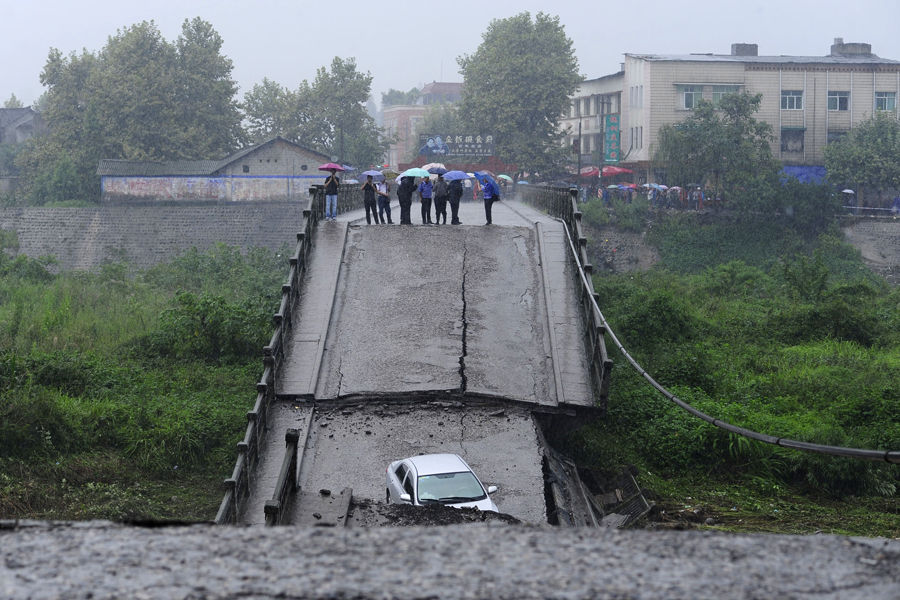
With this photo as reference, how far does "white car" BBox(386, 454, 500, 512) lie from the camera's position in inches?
424

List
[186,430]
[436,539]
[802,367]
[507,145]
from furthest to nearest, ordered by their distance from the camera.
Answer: [507,145]
[802,367]
[186,430]
[436,539]

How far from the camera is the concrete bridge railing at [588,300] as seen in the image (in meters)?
13.8

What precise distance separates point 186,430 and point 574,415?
7240 millimetres

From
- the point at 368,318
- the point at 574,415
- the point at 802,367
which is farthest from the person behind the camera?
the point at 802,367

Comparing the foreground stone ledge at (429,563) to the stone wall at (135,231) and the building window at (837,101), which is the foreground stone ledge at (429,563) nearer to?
the stone wall at (135,231)

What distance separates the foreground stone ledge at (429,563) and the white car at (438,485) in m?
5.61

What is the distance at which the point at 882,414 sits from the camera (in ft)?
56.2

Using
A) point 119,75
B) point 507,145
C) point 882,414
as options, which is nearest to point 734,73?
point 507,145

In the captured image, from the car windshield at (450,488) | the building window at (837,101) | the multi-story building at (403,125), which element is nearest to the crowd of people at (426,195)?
the car windshield at (450,488)

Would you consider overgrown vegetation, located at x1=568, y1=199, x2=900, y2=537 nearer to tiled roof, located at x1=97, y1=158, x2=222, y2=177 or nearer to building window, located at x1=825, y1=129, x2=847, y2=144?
building window, located at x1=825, y1=129, x2=847, y2=144

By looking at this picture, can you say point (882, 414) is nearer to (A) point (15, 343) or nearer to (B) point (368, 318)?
(B) point (368, 318)

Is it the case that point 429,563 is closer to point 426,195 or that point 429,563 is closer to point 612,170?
point 426,195

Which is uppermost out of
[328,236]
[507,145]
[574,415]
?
[507,145]

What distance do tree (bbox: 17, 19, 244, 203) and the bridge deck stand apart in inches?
1717
